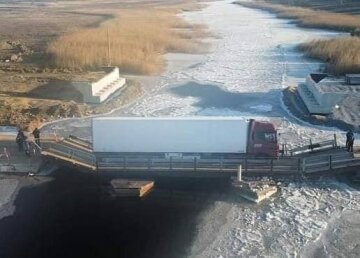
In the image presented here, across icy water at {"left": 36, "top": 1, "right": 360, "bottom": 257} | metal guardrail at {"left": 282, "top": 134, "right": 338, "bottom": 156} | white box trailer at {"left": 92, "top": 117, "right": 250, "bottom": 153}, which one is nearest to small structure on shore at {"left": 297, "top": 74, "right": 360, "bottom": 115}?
icy water at {"left": 36, "top": 1, "right": 360, "bottom": 257}

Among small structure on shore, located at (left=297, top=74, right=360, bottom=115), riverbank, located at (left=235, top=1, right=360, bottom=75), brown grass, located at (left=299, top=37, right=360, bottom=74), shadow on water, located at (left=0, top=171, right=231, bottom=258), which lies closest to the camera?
shadow on water, located at (left=0, top=171, right=231, bottom=258)

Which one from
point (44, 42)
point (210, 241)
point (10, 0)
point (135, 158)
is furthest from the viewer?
point (10, 0)

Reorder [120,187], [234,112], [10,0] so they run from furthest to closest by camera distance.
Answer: [10,0]
[234,112]
[120,187]

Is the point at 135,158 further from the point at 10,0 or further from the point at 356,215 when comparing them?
the point at 10,0

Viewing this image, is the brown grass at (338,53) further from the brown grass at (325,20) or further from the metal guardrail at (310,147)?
the metal guardrail at (310,147)

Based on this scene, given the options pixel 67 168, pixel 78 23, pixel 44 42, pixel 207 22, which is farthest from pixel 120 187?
pixel 207 22

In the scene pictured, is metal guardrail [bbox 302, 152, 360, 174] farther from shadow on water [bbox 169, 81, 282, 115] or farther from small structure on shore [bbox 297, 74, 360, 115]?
shadow on water [bbox 169, 81, 282, 115]

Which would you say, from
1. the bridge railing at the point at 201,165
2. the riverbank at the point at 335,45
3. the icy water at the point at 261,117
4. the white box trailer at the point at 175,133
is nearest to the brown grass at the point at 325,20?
the riverbank at the point at 335,45
